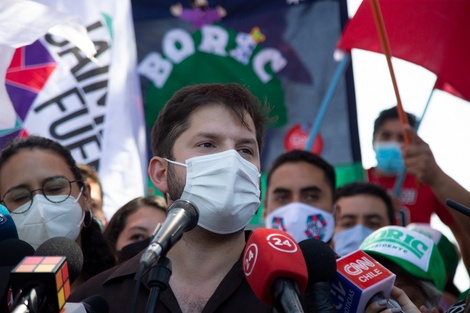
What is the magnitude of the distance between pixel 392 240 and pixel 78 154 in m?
3.13

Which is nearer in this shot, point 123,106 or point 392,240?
point 392,240

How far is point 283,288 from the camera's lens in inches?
128

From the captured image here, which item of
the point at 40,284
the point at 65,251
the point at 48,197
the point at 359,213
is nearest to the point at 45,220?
the point at 48,197

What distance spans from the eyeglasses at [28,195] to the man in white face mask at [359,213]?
2229mm

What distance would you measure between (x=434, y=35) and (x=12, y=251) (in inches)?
169

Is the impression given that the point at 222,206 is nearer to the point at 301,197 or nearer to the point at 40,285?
the point at 40,285

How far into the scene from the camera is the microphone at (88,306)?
10.9 feet

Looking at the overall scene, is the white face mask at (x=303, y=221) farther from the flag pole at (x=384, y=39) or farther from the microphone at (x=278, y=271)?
the microphone at (x=278, y=271)

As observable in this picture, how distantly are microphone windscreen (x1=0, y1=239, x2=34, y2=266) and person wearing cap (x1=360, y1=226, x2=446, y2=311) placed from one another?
1.83m

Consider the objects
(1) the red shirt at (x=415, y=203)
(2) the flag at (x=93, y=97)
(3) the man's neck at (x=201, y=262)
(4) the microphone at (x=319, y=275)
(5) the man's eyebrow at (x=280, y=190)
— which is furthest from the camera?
(1) the red shirt at (x=415, y=203)

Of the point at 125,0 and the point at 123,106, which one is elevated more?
the point at 125,0

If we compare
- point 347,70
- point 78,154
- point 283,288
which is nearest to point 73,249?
point 283,288

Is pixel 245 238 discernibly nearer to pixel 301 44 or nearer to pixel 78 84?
pixel 78 84

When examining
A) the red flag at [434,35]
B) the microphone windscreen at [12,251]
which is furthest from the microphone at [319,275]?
the red flag at [434,35]
